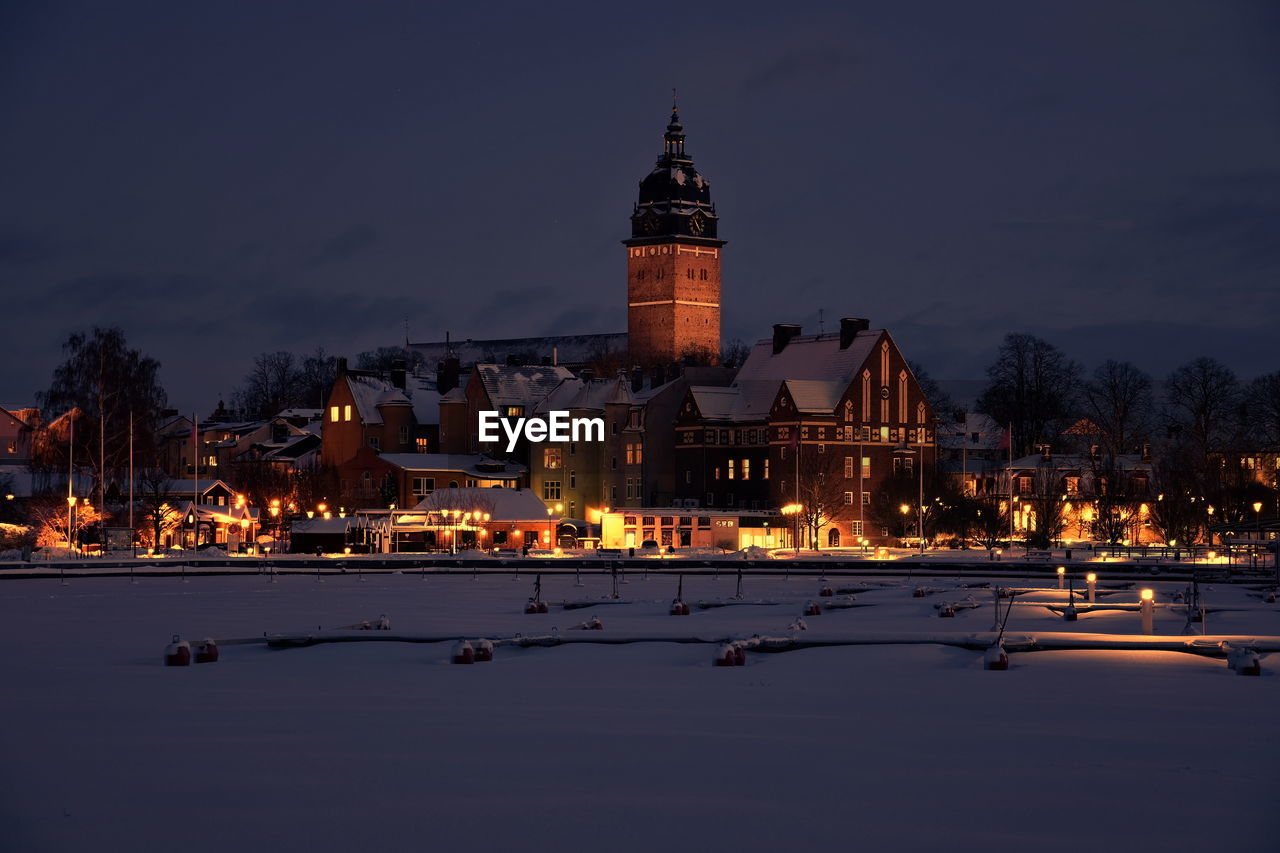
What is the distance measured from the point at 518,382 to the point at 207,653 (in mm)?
103029

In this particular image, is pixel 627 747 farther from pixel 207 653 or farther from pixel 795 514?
pixel 795 514

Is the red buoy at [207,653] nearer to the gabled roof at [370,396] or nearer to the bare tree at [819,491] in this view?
the bare tree at [819,491]

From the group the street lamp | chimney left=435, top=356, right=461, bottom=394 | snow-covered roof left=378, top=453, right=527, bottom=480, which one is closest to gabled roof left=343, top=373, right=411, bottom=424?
chimney left=435, top=356, right=461, bottom=394

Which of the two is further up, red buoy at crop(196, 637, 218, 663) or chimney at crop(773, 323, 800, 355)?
chimney at crop(773, 323, 800, 355)

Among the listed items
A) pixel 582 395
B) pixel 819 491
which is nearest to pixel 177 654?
pixel 819 491

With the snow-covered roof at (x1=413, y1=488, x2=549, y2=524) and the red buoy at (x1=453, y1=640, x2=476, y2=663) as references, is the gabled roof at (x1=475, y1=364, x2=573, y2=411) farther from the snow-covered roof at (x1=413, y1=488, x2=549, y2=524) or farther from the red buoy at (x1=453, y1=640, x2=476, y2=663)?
the red buoy at (x1=453, y1=640, x2=476, y2=663)

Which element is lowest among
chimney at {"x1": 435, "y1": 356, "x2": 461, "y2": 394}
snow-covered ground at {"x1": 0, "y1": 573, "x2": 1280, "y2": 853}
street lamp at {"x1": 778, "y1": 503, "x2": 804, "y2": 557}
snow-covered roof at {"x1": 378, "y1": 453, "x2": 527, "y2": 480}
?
snow-covered ground at {"x1": 0, "y1": 573, "x2": 1280, "y2": 853}

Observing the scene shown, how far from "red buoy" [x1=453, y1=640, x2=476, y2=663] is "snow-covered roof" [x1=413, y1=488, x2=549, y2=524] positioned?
7216cm

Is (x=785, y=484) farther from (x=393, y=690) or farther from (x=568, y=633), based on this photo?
(x=393, y=690)

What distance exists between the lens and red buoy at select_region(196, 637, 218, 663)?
4038 centimetres

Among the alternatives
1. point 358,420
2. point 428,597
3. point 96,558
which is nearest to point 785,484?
point 358,420

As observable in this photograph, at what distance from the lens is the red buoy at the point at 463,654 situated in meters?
40.5

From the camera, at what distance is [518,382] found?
5630 inches

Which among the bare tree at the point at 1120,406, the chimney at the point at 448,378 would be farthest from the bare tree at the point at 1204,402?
the chimney at the point at 448,378
